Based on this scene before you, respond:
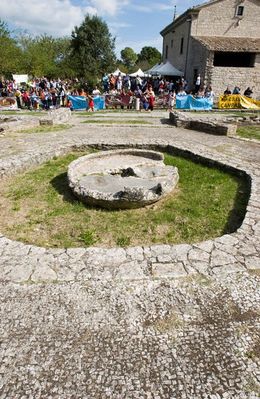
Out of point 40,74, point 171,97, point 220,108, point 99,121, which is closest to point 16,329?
point 99,121

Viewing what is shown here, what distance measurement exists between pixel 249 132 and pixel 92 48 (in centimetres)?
2705

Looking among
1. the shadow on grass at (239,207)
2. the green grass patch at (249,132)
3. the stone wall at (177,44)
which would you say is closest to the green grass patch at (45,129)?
the green grass patch at (249,132)

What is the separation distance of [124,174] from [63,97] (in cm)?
1499

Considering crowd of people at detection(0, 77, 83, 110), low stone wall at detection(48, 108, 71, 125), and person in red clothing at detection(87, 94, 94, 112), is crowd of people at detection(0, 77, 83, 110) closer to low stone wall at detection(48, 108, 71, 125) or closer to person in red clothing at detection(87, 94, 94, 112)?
person in red clothing at detection(87, 94, 94, 112)

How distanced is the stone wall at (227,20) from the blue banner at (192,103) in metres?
8.58

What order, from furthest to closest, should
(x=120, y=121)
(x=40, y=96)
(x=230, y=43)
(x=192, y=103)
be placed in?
(x=230, y=43)
(x=40, y=96)
(x=192, y=103)
(x=120, y=121)

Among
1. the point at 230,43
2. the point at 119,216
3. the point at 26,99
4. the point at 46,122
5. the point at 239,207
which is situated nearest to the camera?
the point at 119,216

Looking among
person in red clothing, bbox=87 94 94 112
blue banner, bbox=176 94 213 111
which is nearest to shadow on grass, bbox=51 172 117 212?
person in red clothing, bbox=87 94 94 112

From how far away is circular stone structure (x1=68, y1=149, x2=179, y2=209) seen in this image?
539 centimetres

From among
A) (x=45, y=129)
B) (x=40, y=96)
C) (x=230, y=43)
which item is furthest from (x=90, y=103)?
(x=230, y=43)

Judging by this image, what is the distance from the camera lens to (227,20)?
2405 cm

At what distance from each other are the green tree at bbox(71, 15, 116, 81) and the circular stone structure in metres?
27.8

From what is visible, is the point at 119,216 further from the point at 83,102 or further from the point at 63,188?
the point at 83,102

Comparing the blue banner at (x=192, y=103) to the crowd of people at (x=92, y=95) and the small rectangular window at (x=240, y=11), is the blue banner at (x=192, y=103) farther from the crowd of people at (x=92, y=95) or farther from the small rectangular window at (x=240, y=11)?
the small rectangular window at (x=240, y=11)
